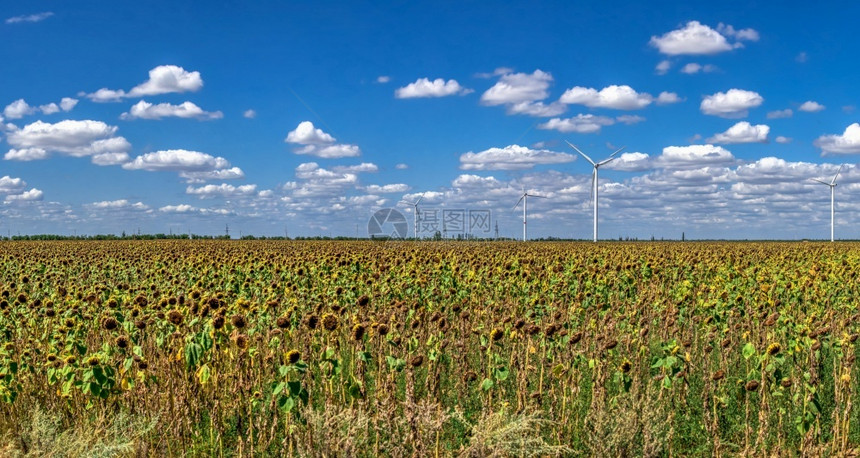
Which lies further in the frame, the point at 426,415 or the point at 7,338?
the point at 7,338

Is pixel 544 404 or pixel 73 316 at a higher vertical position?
pixel 73 316

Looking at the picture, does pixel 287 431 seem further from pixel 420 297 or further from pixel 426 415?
pixel 420 297

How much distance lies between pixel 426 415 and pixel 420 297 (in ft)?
26.6

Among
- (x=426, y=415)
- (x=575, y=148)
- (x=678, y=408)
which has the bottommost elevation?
(x=678, y=408)

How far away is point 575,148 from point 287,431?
53091mm

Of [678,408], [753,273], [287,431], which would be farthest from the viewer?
[753,273]

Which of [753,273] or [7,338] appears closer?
[7,338]

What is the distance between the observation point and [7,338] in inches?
406

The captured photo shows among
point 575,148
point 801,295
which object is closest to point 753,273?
point 801,295

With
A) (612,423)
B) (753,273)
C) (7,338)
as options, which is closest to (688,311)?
(753,273)

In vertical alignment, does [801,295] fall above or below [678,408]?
above

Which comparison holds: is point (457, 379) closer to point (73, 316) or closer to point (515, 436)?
point (515, 436)

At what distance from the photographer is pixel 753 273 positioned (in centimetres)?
2009

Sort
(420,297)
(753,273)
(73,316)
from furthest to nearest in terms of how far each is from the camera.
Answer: (753,273) < (420,297) < (73,316)
